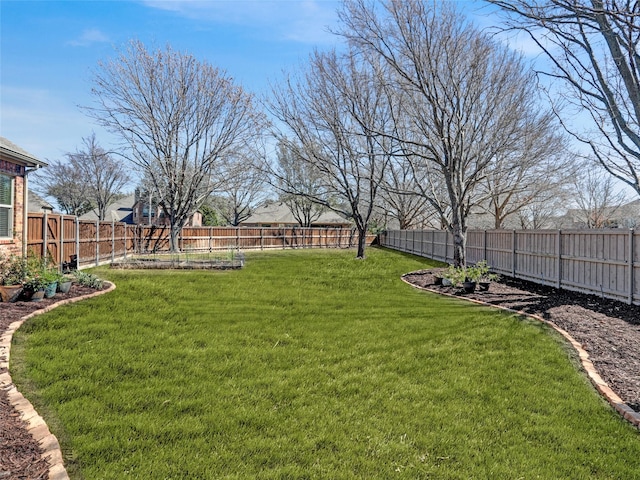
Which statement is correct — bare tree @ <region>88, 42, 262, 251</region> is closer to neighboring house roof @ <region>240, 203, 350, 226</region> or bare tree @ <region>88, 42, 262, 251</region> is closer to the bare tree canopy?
the bare tree canopy

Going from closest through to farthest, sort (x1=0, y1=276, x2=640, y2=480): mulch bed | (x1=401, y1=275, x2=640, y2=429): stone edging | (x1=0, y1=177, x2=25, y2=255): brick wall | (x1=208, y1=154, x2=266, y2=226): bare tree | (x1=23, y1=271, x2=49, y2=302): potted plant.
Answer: (x1=0, y1=276, x2=640, y2=480): mulch bed, (x1=401, y1=275, x2=640, y2=429): stone edging, (x1=23, y1=271, x2=49, y2=302): potted plant, (x1=0, y1=177, x2=25, y2=255): brick wall, (x1=208, y1=154, x2=266, y2=226): bare tree

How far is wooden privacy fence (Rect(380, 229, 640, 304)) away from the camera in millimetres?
7168

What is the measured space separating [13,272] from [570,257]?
10648 mm

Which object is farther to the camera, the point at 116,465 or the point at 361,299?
the point at 361,299

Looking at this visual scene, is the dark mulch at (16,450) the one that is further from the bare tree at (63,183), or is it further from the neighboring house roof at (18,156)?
→ the bare tree at (63,183)

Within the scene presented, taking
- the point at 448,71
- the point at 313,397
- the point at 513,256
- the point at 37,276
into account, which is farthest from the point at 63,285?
the point at 513,256

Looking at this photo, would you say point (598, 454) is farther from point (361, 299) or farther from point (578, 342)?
point (361, 299)

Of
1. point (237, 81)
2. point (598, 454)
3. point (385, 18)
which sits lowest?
point (598, 454)

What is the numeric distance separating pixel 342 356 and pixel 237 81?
1918 cm

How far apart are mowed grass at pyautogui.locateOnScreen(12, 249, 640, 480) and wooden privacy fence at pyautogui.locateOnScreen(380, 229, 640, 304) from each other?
2.52m

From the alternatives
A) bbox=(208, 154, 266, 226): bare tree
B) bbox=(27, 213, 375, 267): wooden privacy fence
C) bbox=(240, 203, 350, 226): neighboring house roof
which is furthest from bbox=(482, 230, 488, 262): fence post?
bbox=(240, 203, 350, 226): neighboring house roof

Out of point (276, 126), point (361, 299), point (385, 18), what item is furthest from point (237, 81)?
point (361, 299)

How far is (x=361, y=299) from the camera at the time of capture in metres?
8.04

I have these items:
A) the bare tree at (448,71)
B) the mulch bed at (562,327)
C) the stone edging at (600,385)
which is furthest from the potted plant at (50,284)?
the bare tree at (448,71)
